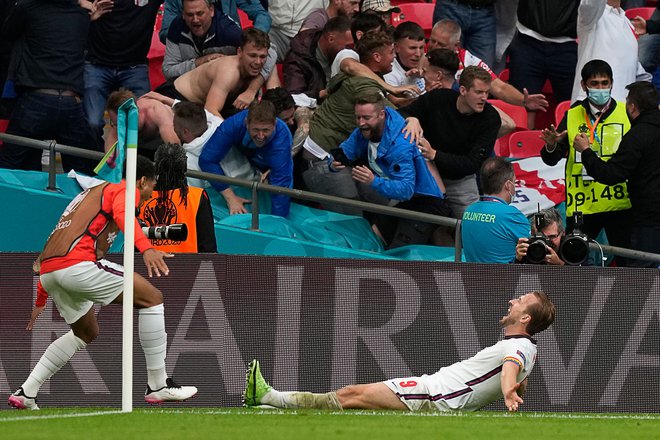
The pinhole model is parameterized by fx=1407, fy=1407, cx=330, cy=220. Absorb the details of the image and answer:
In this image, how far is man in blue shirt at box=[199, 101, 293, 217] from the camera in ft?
38.8

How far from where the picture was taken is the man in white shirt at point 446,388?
912 cm

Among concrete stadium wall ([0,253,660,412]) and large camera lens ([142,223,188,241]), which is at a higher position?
large camera lens ([142,223,188,241])

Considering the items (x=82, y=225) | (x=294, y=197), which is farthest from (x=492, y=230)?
(x=82, y=225)

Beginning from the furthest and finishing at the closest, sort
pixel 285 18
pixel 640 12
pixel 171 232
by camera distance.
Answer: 1. pixel 640 12
2. pixel 285 18
3. pixel 171 232

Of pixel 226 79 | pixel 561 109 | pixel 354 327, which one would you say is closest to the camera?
pixel 354 327

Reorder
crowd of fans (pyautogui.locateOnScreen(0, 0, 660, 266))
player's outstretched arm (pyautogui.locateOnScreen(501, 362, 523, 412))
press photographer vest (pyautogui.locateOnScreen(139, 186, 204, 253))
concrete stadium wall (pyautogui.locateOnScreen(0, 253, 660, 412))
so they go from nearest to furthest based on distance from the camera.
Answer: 1. player's outstretched arm (pyautogui.locateOnScreen(501, 362, 523, 412))
2. press photographer vest (pyautogui.locateOnScreen(139, 186, 204, 253))
3. concrete stadium wall (pyautogui.locateOnScreen(0, 253, 660, 412))
4. crowd of fans (pyautogui.locateOnScreen(0, 0, 660, 266))

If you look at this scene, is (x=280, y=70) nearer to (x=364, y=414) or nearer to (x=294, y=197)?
(x=294, y=197)

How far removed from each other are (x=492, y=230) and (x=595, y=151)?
163 cm

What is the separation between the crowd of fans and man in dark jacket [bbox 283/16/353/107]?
1cm

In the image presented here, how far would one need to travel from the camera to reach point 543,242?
10.4 meters

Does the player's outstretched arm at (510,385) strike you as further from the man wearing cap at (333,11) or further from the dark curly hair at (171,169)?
the man wearing cap at (333,11)

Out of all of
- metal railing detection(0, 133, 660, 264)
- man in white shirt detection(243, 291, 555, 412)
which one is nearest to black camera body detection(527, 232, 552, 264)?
metal railing detection(0, 133, 660, 264)

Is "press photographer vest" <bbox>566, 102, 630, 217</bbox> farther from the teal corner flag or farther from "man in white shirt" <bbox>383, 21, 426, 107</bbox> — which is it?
the teal corner flag

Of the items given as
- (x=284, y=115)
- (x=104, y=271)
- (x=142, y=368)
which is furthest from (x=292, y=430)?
(x=284, y=115)
